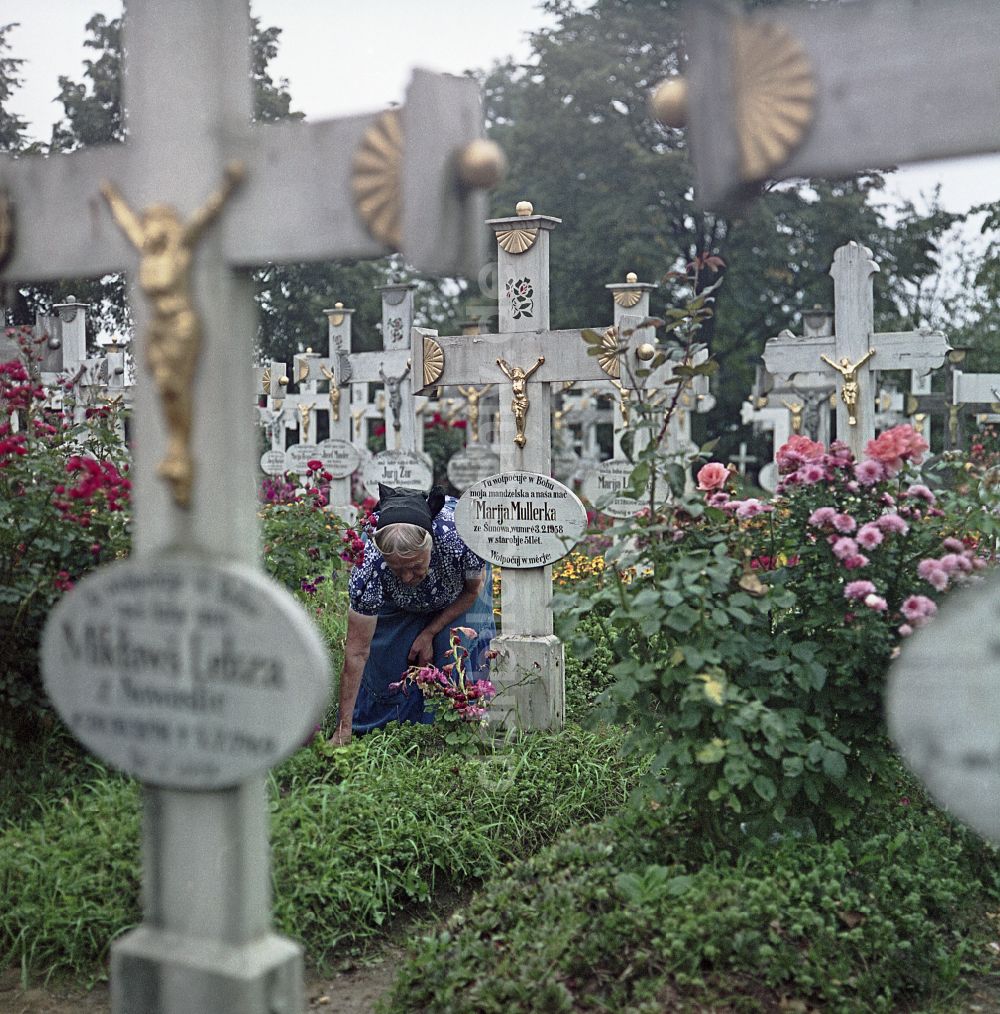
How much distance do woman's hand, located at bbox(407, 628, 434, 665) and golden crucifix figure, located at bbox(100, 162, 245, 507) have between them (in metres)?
4.24

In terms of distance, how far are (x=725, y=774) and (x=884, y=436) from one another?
4.15 ft

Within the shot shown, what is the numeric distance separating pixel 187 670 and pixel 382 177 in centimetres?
104

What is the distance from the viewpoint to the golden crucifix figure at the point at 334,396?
647 inches

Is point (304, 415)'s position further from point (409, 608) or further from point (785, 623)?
point (785, 623)

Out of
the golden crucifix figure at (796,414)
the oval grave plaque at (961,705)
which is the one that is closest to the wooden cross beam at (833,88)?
the oval grave plaque at (961,705)

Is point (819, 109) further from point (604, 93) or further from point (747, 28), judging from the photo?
point (604, 93)

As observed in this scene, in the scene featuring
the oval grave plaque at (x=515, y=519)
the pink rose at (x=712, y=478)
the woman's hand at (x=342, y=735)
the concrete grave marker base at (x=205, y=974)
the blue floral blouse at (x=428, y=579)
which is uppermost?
the pink rose at (x=712, y=478)

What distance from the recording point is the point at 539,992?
3.78 metres

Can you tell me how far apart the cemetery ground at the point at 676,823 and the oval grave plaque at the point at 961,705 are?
137 cm

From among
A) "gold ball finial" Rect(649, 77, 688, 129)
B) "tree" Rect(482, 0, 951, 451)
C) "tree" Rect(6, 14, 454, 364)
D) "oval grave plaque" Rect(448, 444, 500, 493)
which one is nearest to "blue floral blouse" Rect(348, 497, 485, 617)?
"gold ball finial" Rect(649, 77, 688, 129)

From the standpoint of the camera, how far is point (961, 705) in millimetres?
2613

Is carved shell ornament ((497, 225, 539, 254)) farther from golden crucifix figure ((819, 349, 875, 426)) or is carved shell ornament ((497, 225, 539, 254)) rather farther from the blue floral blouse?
golden crucifix figure ((819, 349, 875, 426))

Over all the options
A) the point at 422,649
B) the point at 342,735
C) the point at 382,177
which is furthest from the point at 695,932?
the point at 422,649

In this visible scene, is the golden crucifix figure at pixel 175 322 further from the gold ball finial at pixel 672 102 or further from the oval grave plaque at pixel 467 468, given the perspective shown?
the oval grave plaque at pixel 467 468
